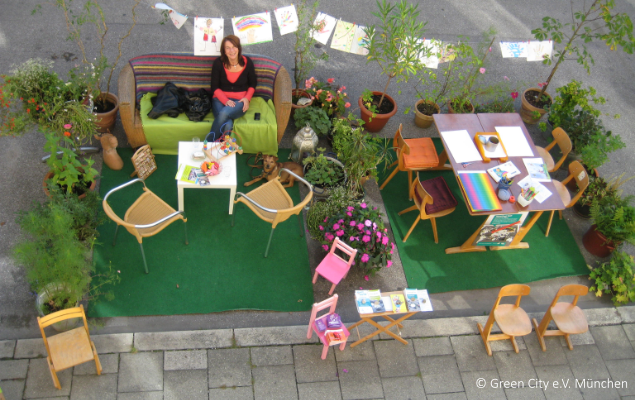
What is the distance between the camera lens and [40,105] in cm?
466

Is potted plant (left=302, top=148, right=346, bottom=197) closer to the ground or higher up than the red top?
closer to the ground

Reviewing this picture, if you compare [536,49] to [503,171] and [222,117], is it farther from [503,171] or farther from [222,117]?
[222,117]

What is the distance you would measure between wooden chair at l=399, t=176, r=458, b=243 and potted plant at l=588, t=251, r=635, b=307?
70.9 inches

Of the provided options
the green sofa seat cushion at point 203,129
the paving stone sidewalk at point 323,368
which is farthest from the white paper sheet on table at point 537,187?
the green sofa seat cushion at point 203,129

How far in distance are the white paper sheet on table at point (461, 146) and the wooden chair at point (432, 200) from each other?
37 cm

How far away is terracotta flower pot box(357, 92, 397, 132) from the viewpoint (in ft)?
19.7

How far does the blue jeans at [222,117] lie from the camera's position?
17.6 ft

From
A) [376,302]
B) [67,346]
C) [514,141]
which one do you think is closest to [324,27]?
[514,141]

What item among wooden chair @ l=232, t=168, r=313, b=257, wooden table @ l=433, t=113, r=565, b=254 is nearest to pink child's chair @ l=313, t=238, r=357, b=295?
wooden chair @ l=232, t=168, r=313, b=257

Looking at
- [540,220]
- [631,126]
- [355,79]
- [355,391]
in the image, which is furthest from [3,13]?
[631,126]

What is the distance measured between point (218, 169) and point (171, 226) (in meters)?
0.88

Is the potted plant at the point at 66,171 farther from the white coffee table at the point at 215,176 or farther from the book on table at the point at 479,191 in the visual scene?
the book on table at the point at 479,191

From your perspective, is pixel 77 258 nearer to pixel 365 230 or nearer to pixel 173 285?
pixel 173 285

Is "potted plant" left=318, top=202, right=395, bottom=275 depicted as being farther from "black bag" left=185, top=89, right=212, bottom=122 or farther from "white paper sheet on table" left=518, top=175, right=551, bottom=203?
"black bag" left=185, top=89, right=212, bottom=122
